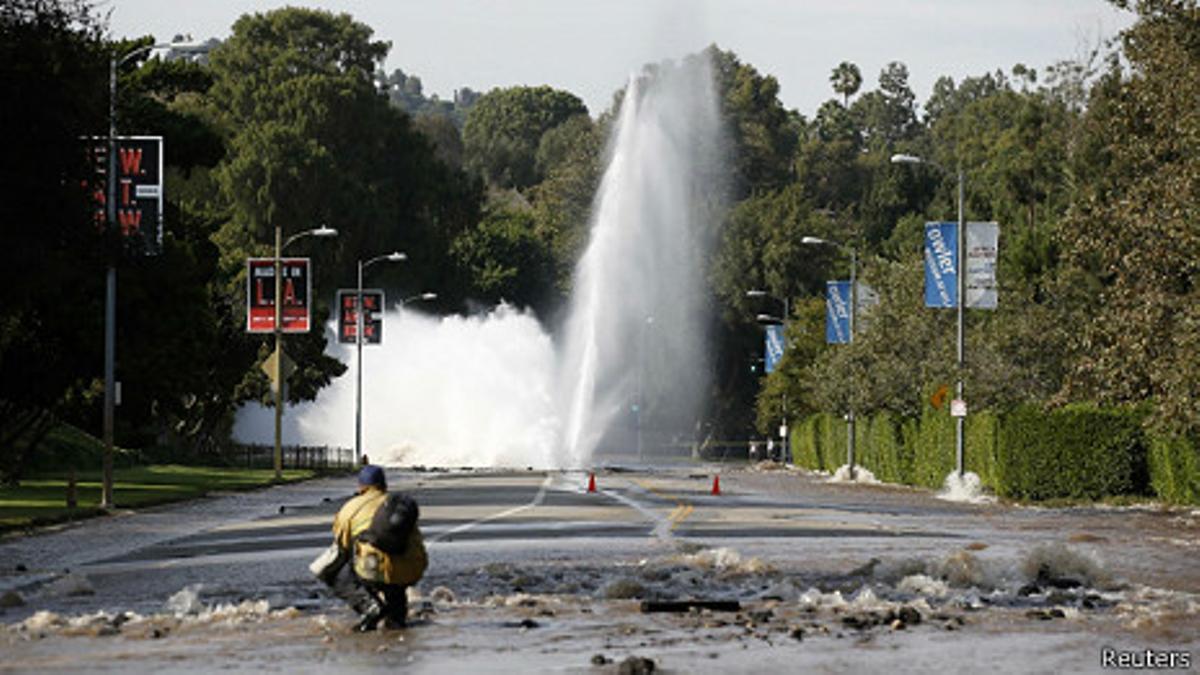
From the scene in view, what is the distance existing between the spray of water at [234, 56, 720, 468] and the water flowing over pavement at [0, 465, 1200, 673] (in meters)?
69.2

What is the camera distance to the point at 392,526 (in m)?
17.6

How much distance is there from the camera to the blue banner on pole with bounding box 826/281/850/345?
83188 millimetres

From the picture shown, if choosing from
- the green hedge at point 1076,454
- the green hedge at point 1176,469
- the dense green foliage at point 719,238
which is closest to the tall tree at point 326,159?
the dense green foliage at point 719,238

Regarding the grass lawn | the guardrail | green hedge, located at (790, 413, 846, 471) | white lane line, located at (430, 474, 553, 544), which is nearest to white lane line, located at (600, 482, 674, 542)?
white lane line, located at (430, 474, 553, 544)

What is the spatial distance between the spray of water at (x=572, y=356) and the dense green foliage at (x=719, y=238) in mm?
7209

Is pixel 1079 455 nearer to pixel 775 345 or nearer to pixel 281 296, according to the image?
pixel 281 296

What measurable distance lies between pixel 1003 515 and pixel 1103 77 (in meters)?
53.7

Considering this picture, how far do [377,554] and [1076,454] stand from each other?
Answer: 128ft

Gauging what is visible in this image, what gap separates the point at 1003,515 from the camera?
1793 inches

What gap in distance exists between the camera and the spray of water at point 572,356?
368ft

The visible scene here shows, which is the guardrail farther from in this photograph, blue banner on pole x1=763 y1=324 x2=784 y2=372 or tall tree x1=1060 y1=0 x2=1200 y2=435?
tall tree x1=1060 y1=0 x2=1200 y2=435

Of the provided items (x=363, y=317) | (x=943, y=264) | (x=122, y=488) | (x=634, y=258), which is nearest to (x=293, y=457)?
(x=363, y=317)

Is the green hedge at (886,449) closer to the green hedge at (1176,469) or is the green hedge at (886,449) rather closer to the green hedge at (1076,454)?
the green hedge at (1076,454)

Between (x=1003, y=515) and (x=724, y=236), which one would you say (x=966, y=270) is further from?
(x=724, y=236)
